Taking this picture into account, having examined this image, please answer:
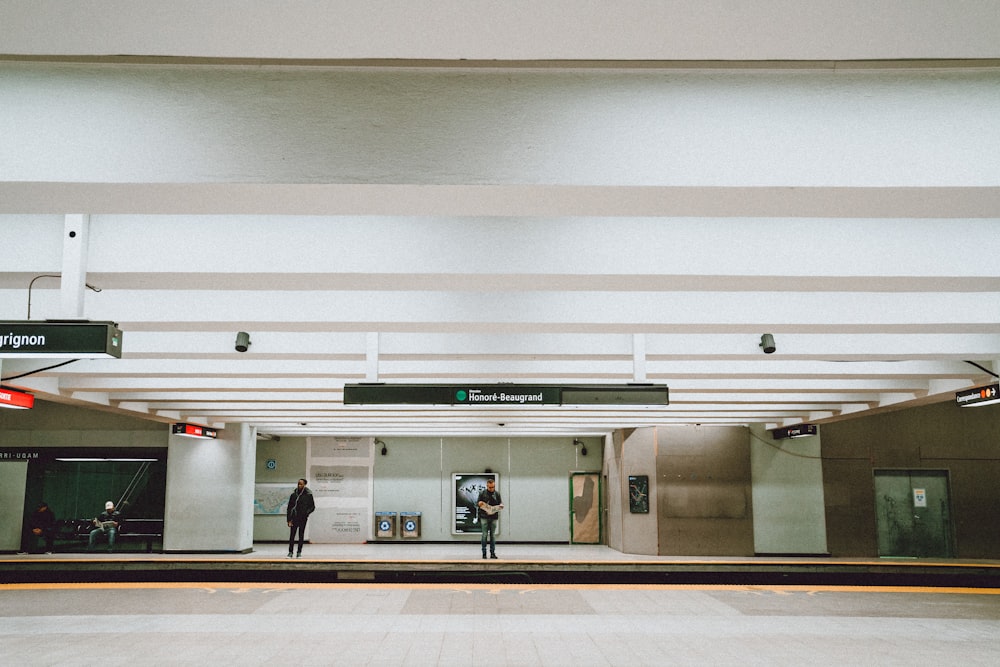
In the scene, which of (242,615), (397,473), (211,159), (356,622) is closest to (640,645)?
(356,622)

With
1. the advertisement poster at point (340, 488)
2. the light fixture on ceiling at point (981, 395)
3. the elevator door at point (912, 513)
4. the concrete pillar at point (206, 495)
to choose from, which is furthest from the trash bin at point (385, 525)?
the light fixture on ceiling at point (981, 395)

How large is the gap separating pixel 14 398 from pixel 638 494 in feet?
43.3

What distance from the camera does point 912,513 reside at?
1850 cm

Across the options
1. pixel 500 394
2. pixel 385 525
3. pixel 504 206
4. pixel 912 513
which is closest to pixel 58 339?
pixel 504 206

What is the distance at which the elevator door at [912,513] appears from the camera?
725 inches

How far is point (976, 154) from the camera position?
11.7 ft

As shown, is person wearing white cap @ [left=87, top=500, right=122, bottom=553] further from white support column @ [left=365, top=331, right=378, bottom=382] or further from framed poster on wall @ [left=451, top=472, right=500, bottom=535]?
white support column @ [left=365, top=331, right=378, bottom=382]

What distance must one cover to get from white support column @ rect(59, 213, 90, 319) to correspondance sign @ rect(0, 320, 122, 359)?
0.52 ft

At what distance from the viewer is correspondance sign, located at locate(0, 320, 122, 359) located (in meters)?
5.30

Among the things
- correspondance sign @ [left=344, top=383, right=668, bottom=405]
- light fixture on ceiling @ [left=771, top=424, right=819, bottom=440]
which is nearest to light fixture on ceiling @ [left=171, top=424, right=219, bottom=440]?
correspondance sign @ [left=344, top=383, right=668, bottom=405]

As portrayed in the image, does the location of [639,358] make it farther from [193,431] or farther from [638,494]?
[193,431]

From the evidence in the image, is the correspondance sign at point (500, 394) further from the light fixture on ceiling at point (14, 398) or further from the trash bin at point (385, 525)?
the trash bin at point (385, 525)

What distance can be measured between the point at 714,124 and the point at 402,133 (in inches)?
60.0

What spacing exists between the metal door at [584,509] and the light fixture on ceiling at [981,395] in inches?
443
